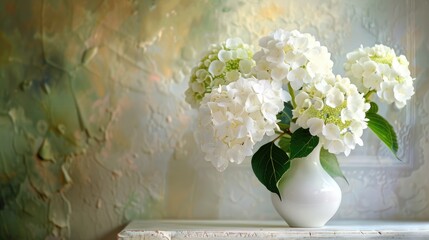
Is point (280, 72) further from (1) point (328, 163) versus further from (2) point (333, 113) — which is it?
(1) point (328, 163)

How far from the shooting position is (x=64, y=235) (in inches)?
74.4

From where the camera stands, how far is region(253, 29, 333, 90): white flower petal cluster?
1530 millimetres

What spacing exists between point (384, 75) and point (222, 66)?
390 mm

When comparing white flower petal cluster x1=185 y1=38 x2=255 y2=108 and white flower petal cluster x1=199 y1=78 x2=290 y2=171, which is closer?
white flower petal cluster x1=199 y1=78 x2=290 y2=171

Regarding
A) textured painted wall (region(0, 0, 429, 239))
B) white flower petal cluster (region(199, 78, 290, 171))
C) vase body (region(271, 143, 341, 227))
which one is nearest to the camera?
white flower petal cluster (region(199, 78, 290, 171))

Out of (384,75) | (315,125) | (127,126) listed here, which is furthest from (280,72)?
(127,126)

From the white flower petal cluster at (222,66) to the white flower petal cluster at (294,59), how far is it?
0.36 feet

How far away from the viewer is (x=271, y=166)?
154 centimetres

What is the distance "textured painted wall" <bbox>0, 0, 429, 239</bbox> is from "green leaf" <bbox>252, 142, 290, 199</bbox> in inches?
13.9

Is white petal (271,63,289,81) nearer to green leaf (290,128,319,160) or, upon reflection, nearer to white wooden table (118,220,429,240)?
green leaf (290,128,319,160)

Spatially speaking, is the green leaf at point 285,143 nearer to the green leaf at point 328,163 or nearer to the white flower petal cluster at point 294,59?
the green leaf at point 328,163

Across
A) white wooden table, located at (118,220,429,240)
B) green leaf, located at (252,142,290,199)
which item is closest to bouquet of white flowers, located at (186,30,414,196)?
green leaf, located at (252,142,290,199)

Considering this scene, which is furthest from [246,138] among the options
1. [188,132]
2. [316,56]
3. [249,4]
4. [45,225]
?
[45,225]

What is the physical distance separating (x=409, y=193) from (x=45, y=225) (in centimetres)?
103
